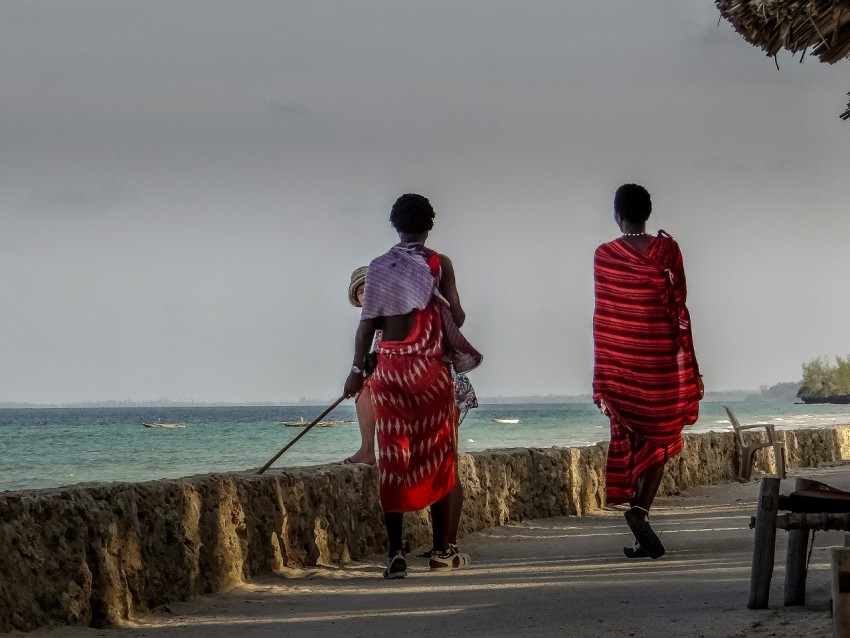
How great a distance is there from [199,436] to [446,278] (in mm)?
56989

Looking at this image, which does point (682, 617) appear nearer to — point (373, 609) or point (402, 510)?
point (373, 609)

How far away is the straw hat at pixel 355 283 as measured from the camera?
313 inches

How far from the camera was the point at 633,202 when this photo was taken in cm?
698

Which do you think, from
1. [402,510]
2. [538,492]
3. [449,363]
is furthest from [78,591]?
[538,492]

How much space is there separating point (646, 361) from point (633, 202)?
0.88 metres

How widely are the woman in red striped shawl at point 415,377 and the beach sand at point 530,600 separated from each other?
0.37 meters

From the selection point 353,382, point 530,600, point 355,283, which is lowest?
point 530,600

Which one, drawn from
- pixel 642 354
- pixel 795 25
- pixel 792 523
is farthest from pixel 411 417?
pixel 795 25

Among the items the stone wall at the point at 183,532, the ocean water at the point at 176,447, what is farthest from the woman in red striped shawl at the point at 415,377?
the ocean water at the point at 176,447

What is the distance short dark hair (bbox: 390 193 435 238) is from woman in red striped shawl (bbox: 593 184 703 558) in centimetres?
102

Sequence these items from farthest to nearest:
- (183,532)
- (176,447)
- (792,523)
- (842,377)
→ (842,377)
(176,447)
(183,532)
(792,523)

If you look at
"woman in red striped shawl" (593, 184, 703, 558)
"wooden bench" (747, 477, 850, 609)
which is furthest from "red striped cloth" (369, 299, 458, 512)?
"wooden bench" (747, 477, 850, 609)

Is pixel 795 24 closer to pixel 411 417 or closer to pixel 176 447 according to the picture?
pixel 411 417

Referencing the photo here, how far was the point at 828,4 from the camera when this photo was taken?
520 centimetres
